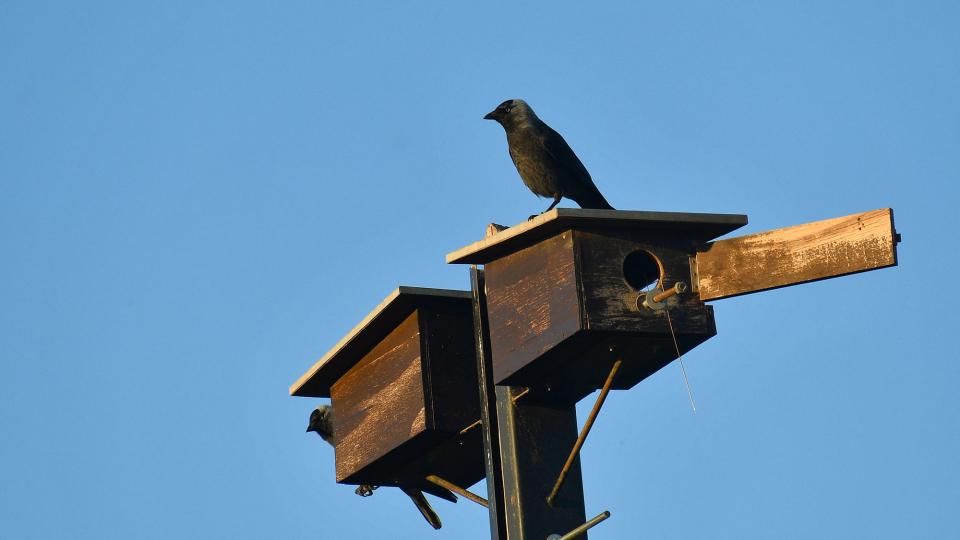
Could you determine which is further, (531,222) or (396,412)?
(396,412)

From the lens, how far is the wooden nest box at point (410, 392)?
7.32 metres

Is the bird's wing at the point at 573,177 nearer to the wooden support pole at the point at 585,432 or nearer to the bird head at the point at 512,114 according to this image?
the bird head at the point at 512,114

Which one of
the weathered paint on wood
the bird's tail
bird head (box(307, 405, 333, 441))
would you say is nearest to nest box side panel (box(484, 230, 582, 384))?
the weathered paint on wood

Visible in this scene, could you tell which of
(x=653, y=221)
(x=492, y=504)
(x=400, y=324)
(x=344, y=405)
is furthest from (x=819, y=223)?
(x=344, y=405)

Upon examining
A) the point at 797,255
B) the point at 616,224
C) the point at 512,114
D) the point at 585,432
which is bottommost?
the point at 585,432

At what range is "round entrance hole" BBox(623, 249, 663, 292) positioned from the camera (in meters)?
6.68

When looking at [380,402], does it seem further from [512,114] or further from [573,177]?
[512,114]

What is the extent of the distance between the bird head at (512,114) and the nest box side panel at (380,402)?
2.04 metres

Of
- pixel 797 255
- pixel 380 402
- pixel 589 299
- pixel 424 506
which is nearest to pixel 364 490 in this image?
pixel 424 506

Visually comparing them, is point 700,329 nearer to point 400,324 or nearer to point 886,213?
point 886,213

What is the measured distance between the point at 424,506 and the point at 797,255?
107 inches

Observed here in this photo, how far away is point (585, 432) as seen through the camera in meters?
6.21

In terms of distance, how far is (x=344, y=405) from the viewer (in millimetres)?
8148

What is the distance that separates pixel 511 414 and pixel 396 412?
1.09m
